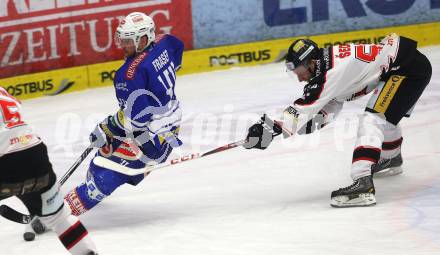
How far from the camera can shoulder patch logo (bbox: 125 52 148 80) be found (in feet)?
17.4

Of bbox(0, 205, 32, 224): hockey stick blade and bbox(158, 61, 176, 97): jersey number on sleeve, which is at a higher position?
bbox(158, 61, 176, 97): jersey number on sleeve

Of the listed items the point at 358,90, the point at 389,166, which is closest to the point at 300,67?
the point at 358,90

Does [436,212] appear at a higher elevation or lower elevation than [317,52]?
lower

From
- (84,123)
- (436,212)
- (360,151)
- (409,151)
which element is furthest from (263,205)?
(84,123)

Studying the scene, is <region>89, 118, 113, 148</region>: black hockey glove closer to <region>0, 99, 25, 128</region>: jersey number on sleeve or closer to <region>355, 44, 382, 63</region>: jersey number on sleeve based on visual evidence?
<region>0, 99, 25, 128</region>: jersey number on sleeve

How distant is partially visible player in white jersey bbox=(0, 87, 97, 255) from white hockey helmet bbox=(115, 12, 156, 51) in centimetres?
137

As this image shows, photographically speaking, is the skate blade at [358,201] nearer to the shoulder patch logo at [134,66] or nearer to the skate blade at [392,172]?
the skate blade at [392,172]

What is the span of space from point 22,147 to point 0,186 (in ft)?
0.65

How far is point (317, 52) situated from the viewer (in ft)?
17.4

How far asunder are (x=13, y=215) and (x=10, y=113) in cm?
99

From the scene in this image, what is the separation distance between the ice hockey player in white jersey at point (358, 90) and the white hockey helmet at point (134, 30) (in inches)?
32.8

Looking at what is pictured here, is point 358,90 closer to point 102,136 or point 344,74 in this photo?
point 344,74

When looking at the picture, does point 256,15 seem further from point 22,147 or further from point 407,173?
point 22,147

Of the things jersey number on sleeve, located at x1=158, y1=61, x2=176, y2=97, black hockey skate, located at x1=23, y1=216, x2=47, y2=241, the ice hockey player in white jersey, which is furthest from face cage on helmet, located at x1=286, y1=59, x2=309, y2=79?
black hockey skate, located at x1=23, y1=216, x2=47, y2=241
